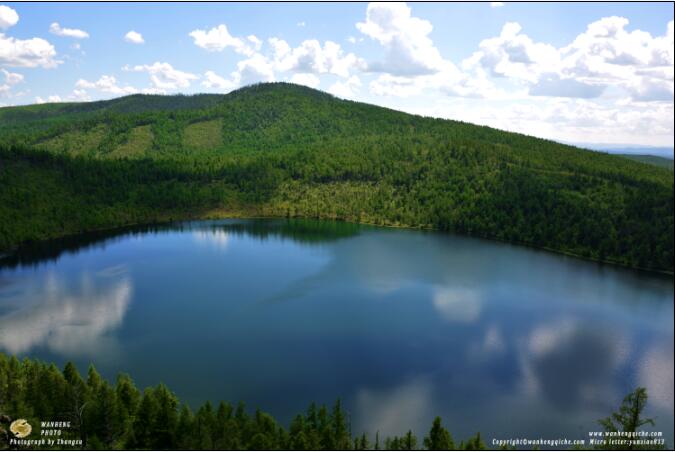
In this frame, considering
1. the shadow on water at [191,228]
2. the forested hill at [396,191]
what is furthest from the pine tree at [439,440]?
the shadow on water at [191,228]

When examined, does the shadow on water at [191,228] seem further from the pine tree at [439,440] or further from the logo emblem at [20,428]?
the pine tree at [439,440]

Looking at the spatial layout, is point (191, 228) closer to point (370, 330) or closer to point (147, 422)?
point (370, 330)

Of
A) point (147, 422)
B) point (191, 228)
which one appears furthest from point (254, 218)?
point (147, 422)

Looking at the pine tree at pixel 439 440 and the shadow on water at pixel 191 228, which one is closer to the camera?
the pine tree at pixel 439 440

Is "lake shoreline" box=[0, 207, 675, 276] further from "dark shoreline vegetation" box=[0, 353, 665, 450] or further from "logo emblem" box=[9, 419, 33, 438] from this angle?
"logo emblem" box=[9, 419, 33, 438]

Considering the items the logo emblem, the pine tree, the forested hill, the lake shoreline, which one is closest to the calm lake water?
the lake shoreline

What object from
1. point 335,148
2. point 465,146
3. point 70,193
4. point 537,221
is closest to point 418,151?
point 465,146
